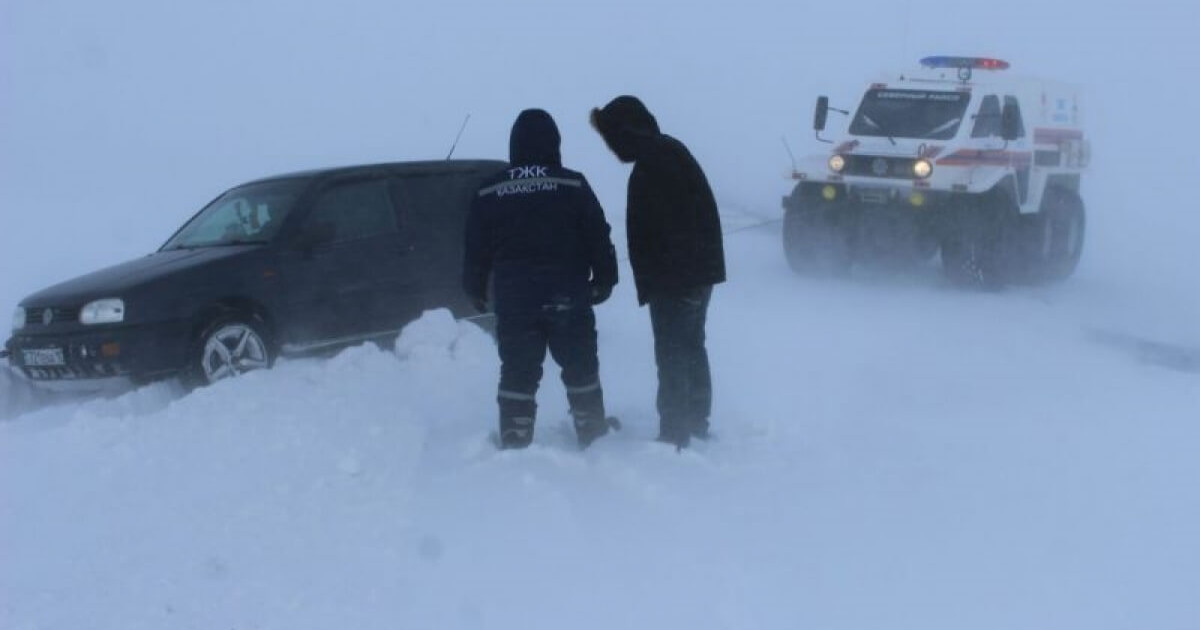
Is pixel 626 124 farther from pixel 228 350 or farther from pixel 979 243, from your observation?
pixel 979 243

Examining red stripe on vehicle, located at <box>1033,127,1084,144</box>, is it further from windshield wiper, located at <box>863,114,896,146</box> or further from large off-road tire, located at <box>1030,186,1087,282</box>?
windshield wiper, located at <box>863,114,896,146</box>

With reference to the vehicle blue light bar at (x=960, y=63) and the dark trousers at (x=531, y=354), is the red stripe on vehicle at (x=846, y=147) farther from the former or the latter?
the dark trousers at (x=531, y=354)

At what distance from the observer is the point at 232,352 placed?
734 centimetres

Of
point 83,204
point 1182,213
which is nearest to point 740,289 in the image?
point 83,204

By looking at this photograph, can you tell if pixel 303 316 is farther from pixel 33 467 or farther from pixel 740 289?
pixel 740 289

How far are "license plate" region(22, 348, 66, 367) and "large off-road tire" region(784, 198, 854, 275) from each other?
24.2 ft

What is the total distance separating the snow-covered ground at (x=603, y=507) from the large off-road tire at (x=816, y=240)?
4314 mm

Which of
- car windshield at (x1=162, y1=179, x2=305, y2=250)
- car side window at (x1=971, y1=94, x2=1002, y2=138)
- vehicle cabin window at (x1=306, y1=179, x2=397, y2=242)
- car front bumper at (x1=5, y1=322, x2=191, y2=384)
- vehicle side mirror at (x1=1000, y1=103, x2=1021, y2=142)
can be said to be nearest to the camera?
car front bumper at (x1=5, y1=322, x2=191, y2=384)

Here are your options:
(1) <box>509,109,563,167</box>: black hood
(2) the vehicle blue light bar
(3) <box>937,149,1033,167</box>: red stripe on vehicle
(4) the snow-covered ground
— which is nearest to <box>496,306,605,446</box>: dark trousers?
(4) the snow-covered ground

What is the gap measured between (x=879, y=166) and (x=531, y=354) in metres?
7.32

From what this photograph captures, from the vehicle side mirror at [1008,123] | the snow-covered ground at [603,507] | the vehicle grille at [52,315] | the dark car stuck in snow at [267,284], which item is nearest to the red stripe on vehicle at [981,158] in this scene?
the vehicle side mirror at [1008,123]

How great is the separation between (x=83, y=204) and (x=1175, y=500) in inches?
631

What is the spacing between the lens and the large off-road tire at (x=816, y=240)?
12016 mm

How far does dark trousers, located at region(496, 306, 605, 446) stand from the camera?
5398 millimetres
